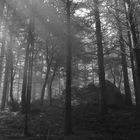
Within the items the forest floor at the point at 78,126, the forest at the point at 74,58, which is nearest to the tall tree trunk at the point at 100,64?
the forest at the point at 74,58

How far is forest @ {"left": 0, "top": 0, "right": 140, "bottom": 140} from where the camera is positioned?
11336 mm

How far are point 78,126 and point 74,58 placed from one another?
9.35 metres

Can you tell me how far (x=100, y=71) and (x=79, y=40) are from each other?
4.93 metres

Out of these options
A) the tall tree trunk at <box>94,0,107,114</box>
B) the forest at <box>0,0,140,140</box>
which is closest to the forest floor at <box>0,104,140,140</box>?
the forest at <box>0,0,140,140</box>

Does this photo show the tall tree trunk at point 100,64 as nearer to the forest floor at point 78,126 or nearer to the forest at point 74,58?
the forest at point 74,58

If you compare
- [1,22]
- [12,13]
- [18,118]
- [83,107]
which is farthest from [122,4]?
[1,22]

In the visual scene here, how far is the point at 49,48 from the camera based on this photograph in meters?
20.5

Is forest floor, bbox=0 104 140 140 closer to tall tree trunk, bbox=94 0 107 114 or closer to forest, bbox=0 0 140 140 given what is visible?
forest, bbox=0 0 140 140

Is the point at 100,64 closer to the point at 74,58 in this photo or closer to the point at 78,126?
the point at 78,126

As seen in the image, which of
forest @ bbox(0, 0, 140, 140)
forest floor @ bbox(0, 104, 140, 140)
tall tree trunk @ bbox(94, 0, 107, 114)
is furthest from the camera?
tall tree trunk @ bbox(94, 0, 107, 114)

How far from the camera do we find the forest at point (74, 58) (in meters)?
11.3

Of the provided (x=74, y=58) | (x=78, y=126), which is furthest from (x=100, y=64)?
(x=74, y=58)

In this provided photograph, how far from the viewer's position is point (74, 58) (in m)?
20.8

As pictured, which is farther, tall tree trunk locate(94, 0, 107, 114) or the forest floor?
tall tree trunk locate(94, 0, 107, 114)
